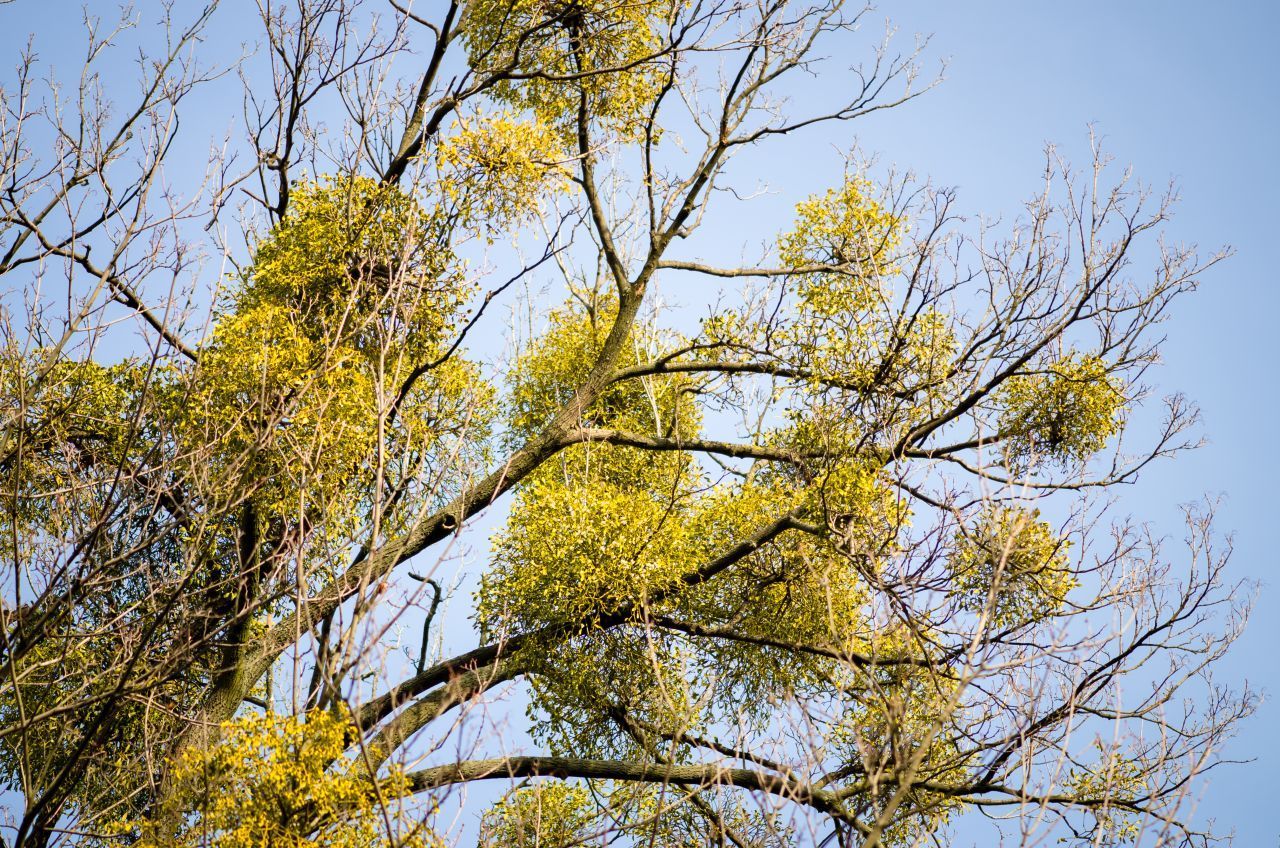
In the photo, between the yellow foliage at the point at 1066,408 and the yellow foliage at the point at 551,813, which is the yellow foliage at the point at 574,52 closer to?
the yellow foliage at the point at 1066,408

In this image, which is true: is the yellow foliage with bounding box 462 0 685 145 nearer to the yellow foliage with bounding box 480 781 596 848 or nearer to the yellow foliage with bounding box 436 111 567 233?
the yellow foliage with bounding box 436 111 567 233

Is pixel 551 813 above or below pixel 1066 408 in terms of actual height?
below

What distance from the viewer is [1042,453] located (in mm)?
8984

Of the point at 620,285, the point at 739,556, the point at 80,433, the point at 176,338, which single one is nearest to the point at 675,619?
the point at 739,556

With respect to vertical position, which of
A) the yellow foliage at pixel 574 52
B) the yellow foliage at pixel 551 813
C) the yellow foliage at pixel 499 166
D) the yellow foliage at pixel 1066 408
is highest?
the yellow foliage at pixel 574 52

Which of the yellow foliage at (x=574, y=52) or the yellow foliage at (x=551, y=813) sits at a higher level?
the yellow foliage at (x=574, y=52)

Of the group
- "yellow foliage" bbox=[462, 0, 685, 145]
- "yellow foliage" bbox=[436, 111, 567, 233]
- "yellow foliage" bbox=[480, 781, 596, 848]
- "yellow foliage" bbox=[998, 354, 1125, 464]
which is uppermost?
"yellow foliage" bbox=[462, 0, 685, 145]

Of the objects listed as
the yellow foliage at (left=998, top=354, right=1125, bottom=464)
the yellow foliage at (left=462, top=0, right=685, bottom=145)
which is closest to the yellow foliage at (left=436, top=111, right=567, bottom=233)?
the yellow foliage at (left=462, top=0, right=685, bottom=145)

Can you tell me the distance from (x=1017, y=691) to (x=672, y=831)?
4992 millimetres

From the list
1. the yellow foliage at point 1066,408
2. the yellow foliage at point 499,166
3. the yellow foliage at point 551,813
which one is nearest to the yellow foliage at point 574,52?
the yellow foliage at point 499,166

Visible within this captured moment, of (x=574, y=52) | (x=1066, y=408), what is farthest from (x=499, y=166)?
(x=1066, y=408)

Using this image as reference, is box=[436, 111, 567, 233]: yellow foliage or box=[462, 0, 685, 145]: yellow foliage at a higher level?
box=[462, 0, 685, 145]: yellow foliage

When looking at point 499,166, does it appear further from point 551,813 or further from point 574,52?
point 551,813

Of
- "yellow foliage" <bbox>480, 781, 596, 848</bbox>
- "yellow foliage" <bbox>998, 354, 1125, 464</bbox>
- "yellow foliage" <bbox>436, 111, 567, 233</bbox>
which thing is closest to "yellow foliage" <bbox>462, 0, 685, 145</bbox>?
"yellow foliage" <bbox>436, 111, 567, 233</bbox>
